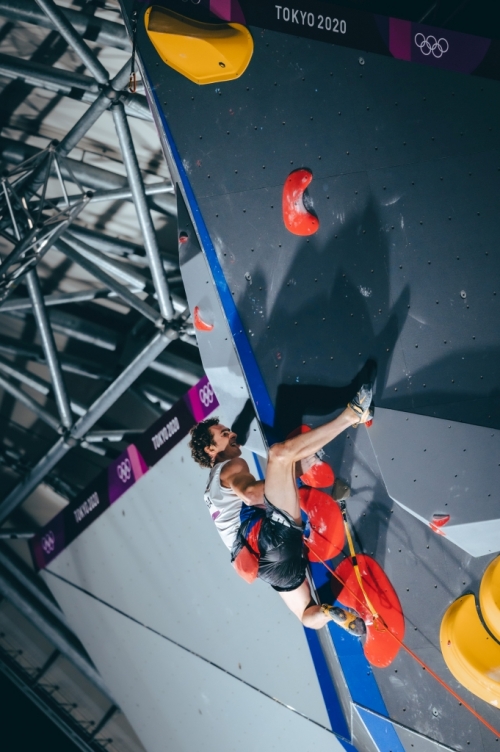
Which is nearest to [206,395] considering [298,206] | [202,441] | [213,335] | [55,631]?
[202,441]

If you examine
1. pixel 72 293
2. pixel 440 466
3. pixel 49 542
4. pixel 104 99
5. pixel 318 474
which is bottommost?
pixel 49 542

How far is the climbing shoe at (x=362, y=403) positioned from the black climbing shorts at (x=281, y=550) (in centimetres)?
62

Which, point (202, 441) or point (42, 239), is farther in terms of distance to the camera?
point (42, 239)

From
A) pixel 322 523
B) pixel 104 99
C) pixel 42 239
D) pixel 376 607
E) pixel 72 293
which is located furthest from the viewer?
pixel 72 293

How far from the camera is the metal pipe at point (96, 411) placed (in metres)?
4.97

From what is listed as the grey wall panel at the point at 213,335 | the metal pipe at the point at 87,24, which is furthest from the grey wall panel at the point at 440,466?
the metal pipe at the point at 87,24

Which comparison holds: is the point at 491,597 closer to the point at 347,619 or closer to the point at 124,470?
the point at 347,619

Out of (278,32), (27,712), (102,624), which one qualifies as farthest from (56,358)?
(27,712)

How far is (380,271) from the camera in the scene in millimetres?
3162

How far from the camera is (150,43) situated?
3.29 meters

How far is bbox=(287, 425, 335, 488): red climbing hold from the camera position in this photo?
3.20m

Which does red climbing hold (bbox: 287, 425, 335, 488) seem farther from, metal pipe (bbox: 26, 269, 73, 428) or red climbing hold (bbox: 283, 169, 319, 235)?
metal pipe (bbox: 26, 269, 73, 428)

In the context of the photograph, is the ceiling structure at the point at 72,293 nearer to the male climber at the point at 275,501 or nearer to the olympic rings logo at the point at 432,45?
the male climber at the point at 275,501

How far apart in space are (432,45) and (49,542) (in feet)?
17.0
